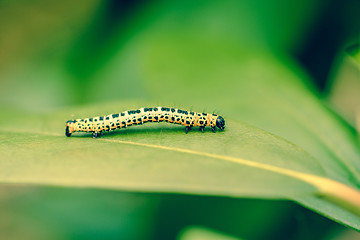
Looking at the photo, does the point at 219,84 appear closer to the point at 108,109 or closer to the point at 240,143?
the point at 108,109

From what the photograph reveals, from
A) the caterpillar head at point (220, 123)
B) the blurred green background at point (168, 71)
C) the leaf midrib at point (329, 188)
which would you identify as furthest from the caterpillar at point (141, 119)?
the leaf midrib at point (329, 188)

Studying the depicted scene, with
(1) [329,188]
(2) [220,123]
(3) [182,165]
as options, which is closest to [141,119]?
(2) [220,123]

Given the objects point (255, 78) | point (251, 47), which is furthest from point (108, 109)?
point (251, 47)

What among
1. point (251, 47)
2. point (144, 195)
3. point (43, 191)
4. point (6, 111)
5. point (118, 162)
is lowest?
point (43, 191)

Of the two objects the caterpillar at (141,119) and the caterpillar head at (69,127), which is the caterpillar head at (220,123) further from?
the caterpillar head at (69,127)

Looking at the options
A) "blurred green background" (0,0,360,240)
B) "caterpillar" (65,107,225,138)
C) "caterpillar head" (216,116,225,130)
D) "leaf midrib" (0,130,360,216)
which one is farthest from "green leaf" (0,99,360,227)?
"blurred green background" (0,0,360,240)

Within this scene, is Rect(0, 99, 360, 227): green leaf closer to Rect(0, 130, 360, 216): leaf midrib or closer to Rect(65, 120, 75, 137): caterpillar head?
Rect(0, 130, 360, 216): leaf midrib
